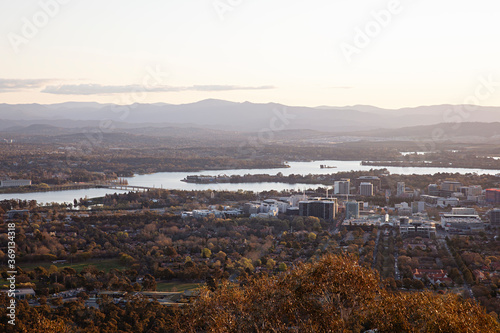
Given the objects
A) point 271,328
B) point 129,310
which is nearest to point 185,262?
point 129,310

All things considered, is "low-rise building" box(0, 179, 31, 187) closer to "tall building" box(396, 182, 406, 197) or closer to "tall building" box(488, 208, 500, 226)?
"tall building" box(396, 182, 406, 197)

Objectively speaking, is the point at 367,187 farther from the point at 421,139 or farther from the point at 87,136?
the point at 87,136

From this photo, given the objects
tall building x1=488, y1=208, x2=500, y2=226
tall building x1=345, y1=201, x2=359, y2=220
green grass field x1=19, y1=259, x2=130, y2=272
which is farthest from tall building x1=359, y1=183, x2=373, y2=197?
green grass field x1=19, y1=259, x2=130, y2=272

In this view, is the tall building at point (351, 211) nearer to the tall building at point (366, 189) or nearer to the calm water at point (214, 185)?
the tall building at point (366, 189)

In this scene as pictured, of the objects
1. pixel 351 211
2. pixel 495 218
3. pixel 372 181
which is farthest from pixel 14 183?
pixel 495 218

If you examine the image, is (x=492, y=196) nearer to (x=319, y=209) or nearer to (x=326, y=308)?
(x=319, y=209)

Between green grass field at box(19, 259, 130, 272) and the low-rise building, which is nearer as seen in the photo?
green grass field at box(19, 259, 130, 272)
